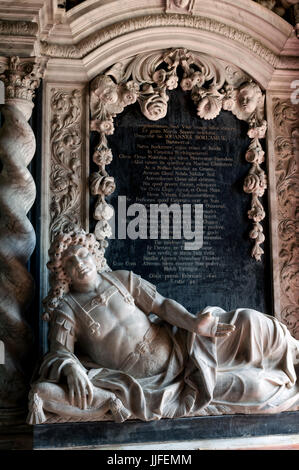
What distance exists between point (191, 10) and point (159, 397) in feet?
11.7

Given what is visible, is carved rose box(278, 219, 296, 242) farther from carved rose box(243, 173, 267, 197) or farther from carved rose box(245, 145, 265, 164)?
carved rose box(245, 145, 265, 164)

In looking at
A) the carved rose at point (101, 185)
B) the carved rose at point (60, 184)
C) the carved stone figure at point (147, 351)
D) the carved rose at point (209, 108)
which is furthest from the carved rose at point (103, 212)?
the carved rose at point (209, 108)

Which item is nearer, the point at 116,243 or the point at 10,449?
the point at 10,449

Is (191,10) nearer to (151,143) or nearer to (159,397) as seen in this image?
(151,143)

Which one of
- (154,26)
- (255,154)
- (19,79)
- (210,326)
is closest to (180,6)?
(154,26)

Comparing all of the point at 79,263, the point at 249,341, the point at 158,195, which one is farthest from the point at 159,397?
the point at 158,195

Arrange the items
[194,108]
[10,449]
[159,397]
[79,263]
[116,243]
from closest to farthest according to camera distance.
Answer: [159,397], [79,263], [10,449], [116,243], [194,108]

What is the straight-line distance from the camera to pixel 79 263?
3.98 metres

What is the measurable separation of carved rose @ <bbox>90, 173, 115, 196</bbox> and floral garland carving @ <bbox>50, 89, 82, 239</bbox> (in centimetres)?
14

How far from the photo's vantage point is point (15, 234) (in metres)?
4.52

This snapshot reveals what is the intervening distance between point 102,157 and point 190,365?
2060 mm

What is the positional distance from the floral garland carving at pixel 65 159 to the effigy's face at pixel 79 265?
0.92 meters

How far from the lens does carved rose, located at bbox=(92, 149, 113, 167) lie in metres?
5.08

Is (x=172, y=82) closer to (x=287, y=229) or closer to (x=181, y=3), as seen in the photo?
(x=181, y=3)
